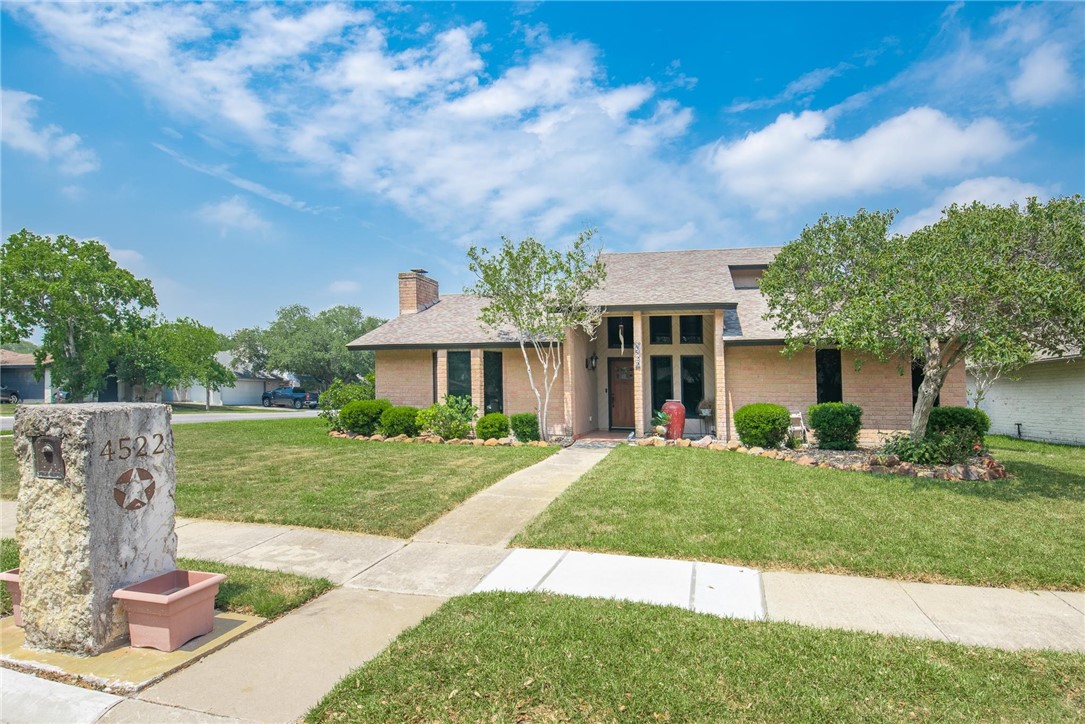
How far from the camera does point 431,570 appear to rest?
5523 mm

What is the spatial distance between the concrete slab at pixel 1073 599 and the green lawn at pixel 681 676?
129 cm

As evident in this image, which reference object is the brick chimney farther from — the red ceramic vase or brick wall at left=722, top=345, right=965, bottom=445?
brick wall at left=722, top=345, right=965, bottom=445

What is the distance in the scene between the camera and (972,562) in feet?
18.3

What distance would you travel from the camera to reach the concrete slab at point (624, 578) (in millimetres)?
4809

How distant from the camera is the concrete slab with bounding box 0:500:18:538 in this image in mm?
6633

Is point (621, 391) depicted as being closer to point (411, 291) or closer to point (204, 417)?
point (411, 291)

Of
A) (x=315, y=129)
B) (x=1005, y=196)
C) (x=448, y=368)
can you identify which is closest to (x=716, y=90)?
(x=1005, y=196)

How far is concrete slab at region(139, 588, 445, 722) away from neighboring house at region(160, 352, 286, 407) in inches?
1851

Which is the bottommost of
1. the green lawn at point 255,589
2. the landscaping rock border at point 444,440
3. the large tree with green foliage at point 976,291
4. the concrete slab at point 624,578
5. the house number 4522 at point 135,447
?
the concrete slab at point 624,578

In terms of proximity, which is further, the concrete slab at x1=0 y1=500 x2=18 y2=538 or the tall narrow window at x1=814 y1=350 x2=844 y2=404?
the tall narrow window at x1=814 y1=350 x2=844 y2=404

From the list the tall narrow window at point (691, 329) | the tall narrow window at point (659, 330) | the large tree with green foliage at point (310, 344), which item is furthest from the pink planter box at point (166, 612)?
the large tree with green foliage at point (310, 344)

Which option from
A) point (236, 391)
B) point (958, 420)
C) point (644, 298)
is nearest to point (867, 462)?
point (958, 420)

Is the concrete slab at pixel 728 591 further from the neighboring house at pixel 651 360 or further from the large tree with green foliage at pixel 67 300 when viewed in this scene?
the large tree with green foliage at pixel 67 300

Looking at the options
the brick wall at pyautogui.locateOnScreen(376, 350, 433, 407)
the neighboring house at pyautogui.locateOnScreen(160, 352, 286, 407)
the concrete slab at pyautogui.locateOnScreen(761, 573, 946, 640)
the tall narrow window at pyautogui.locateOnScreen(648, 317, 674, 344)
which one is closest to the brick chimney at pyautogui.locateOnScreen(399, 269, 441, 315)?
the brick wall at pyautogui.locateOnScreen(376, 350, 433, 407)
